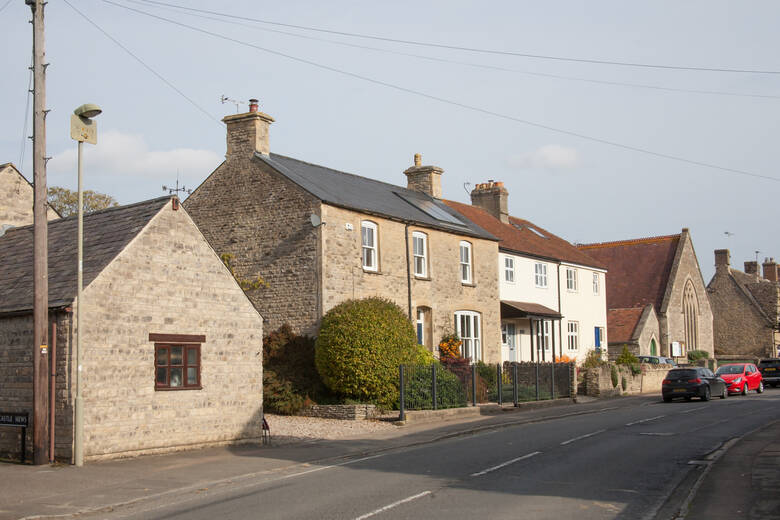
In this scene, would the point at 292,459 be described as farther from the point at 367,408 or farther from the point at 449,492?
the point at 367,408

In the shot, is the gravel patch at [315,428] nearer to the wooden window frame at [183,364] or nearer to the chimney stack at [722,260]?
the wooden window frame at [183,364]

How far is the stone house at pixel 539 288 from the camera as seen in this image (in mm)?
38500

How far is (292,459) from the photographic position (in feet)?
53.8

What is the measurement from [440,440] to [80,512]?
10.4 metres

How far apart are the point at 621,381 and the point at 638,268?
22.5 m

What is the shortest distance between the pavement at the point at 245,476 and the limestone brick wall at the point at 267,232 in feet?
27.0

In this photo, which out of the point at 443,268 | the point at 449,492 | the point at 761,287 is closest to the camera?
the point at 449,492

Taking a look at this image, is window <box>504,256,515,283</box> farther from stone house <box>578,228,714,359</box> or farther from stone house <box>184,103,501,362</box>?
stone house <box>578,228,714,359</box>

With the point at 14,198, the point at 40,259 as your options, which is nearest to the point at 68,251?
the point at 40,259

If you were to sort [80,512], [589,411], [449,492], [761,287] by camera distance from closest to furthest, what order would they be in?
1. [80,512]
2. [449,492]
3. [589,411]
4. [761,287]

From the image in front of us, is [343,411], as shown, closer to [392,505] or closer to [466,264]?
[466,264]

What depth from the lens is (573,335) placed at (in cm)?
4431

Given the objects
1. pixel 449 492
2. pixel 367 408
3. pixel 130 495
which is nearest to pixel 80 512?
pixel 130 495

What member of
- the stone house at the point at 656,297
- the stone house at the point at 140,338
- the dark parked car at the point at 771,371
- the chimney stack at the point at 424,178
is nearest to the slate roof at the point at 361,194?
the chimney stack at the point at 424,178
